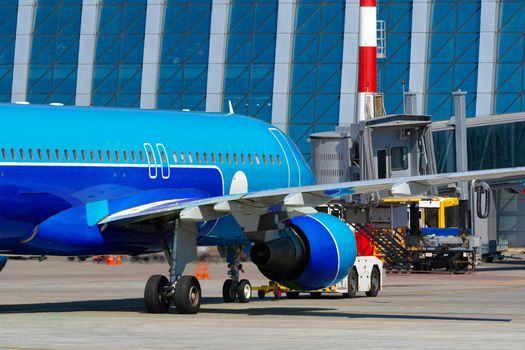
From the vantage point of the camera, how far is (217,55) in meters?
81.9

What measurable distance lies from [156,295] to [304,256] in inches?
133

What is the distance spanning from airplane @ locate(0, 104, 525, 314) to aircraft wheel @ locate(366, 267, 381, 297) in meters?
6.65

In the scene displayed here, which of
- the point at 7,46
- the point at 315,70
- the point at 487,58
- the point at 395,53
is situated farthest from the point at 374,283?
the point at 7,46

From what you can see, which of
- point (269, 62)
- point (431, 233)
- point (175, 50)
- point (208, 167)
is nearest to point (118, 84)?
point (175, 50)

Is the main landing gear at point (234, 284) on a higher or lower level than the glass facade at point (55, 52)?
lower

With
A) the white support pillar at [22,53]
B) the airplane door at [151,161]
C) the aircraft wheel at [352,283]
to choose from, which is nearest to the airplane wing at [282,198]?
the airplane door at [151,161]

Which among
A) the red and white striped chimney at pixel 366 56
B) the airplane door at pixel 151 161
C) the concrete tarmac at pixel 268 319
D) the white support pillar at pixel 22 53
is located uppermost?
the white support pillar at pixel 22 53

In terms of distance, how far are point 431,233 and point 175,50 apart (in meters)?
28.9

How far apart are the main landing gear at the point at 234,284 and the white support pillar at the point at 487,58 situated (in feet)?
155

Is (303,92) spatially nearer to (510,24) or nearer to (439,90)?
(439,90)

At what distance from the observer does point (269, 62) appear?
8100 cm

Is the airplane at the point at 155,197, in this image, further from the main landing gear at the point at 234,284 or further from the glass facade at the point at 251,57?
the glass facade at the point at 251,57

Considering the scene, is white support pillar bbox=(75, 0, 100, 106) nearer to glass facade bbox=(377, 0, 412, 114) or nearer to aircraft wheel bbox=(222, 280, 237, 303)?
glass facade bbox=(377, 0, 412, 114)

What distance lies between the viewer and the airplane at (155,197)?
84.1 ft
